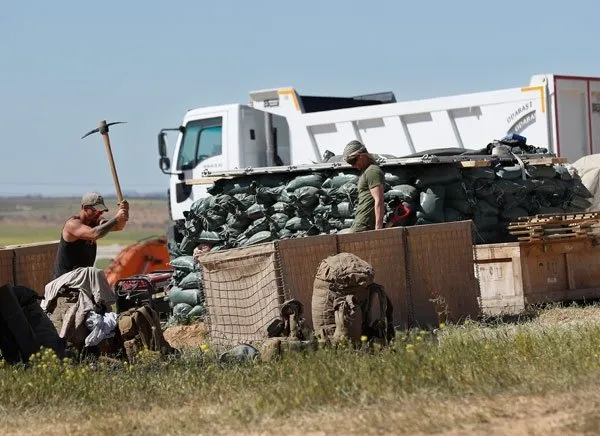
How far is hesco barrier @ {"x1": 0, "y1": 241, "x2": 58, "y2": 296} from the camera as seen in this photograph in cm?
1312

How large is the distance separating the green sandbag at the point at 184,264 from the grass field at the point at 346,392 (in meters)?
5.79

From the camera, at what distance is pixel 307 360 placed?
949 cm

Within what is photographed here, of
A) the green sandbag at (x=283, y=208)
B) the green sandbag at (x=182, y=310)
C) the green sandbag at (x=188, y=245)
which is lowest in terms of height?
the green sandbag at (x=182, y=310)

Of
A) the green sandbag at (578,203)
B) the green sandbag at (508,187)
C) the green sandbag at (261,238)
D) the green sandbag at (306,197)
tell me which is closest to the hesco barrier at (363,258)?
the green sandbag at (508,187)

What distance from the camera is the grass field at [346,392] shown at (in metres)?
7.77

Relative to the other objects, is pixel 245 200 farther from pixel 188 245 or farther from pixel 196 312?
pixel 196 312

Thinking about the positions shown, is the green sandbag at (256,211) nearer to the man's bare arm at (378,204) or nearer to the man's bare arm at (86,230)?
the man's bare arm at (378,204)

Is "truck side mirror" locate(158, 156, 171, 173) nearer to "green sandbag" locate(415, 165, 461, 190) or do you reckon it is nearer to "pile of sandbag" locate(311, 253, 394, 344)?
"green sandbag" locate(415, 165, 461, 190)

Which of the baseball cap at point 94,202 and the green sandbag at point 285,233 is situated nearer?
the baseball cap at point 94,202

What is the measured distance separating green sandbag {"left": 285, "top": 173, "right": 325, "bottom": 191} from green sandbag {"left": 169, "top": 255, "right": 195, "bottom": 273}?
1782 mm

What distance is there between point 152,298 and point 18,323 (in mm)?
6259

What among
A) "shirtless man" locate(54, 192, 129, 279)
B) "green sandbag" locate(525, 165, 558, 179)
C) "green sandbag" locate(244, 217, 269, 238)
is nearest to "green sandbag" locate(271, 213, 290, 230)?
"green sandbag" locate(244, 217, 269, 238)

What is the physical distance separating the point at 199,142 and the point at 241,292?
31.1 ft

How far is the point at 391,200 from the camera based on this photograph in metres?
14.6
